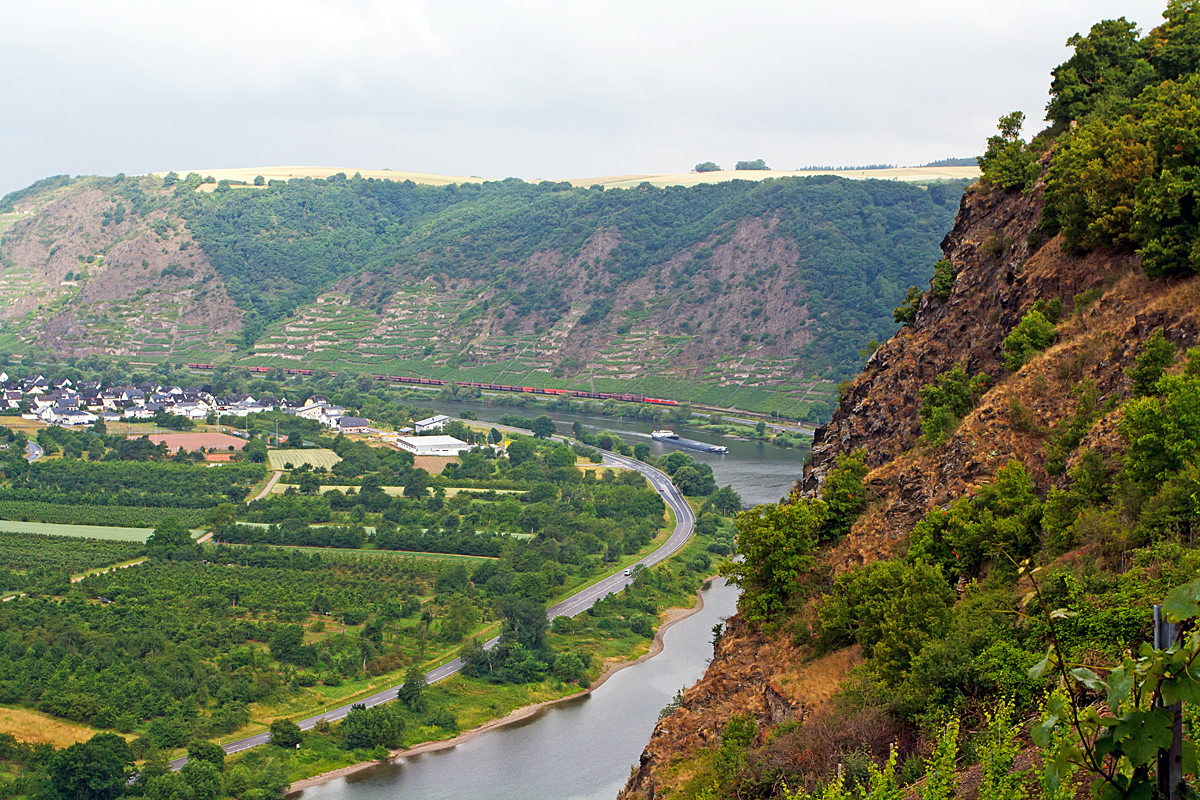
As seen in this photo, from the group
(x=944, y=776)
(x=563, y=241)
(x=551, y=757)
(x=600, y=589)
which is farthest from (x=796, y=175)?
(x=944, y=776)

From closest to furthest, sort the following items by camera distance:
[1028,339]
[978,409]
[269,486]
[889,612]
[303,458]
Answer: [889,612], [978,409], [1028,339], [269,486], [303,458]

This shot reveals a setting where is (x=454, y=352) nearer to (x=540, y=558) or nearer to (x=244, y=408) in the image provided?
(x=244, y=408)

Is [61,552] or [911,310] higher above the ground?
[911,310]

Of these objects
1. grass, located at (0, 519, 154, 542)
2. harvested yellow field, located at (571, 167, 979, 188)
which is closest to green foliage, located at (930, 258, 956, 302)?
grass, located at (0, 519, 154, 542)

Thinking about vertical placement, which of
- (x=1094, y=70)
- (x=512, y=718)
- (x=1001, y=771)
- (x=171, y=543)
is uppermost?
(x=1094, y=70)

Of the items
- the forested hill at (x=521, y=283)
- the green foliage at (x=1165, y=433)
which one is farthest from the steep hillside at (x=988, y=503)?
the forested hill at (x=521, y=283)

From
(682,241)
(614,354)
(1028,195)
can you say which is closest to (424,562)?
(1028,195)

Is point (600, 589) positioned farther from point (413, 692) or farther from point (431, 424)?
point (431, 424)
